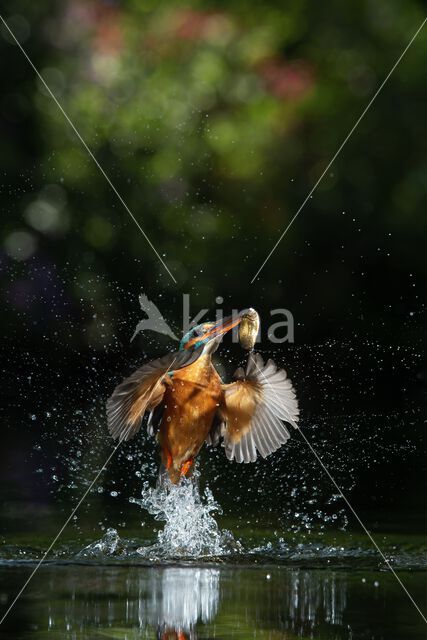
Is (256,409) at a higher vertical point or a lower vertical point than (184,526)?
higher

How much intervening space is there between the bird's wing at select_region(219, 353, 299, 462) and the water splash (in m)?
0.17

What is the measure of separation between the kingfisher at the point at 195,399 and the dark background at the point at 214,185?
12.3ft

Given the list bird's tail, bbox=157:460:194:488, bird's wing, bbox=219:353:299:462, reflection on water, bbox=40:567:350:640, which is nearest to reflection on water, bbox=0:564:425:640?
reflection on water, bbox=40:567:350:640

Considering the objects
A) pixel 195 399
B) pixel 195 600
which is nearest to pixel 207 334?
pixel 195 399

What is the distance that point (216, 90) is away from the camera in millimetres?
7949

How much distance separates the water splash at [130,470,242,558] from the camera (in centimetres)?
361

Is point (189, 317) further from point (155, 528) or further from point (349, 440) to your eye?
point (155, 528)

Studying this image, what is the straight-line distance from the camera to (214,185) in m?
7.96

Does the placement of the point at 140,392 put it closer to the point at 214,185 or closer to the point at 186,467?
the point at 186,467

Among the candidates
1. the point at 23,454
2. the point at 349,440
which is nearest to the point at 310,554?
the point at 23,454

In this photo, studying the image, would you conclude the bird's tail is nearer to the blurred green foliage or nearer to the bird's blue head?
the bird's blue head

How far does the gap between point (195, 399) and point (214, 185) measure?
444cm

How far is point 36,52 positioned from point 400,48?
224 centimetres

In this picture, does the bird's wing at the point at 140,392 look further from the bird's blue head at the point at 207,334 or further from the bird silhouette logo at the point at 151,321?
the bird silhouette logo at the point at 151,321
